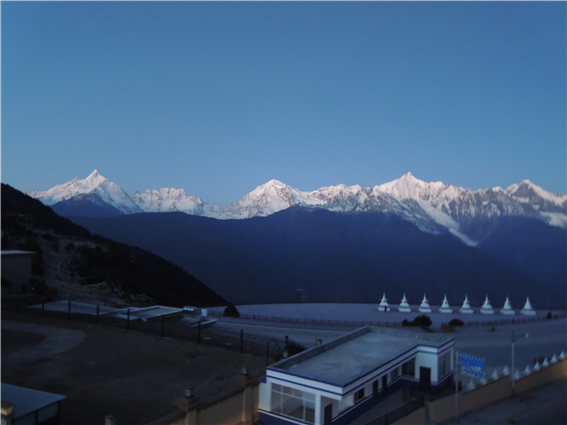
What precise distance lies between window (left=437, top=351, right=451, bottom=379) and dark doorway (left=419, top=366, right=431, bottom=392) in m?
0.48

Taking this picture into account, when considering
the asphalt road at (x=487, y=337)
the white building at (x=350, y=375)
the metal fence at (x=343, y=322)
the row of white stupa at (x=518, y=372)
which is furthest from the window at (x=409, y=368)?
the metal fence at (x=343, y=322)

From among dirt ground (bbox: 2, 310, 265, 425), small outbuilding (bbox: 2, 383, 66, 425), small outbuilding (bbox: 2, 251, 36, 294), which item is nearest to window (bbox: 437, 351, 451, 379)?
dirt ground (bbox: 2, 310, 265, 425)

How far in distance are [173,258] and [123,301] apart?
63663 mm

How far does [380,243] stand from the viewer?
111375 mm

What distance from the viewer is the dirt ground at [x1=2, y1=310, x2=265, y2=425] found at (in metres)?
12.1

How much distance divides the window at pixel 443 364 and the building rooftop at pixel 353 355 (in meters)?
0.58

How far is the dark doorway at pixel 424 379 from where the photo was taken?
51.4 feet

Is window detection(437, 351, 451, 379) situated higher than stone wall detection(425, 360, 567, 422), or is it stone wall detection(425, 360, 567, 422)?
window detection(437, 351, 451, 379)

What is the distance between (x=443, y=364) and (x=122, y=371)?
39.6 feet

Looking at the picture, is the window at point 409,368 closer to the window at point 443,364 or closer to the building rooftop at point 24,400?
the window at point 443,364

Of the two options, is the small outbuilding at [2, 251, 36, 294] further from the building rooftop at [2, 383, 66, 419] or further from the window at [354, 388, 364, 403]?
the window at [354, 388, 364, 403]

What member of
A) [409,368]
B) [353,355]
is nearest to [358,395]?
[353,355]

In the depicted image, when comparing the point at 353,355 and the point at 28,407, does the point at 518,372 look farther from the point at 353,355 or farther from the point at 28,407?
the point at 28,407

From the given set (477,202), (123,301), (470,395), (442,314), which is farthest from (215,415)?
(477,202)
